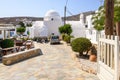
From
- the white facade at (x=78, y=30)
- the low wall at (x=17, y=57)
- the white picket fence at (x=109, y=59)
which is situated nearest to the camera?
the white picket fence at (x=109, y=59)

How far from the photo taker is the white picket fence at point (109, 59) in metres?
7.36

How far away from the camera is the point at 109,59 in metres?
8.48

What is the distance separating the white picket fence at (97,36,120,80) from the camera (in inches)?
290

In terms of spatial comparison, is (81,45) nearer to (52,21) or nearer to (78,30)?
(52,21)

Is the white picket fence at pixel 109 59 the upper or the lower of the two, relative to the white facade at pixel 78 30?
lower

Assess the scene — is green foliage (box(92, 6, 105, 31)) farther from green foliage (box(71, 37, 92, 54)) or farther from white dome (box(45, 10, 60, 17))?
white dome (box(45, 10, 60, 17))

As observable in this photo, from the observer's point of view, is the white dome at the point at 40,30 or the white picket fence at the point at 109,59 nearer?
A: the white picket fence at the point at 109,59

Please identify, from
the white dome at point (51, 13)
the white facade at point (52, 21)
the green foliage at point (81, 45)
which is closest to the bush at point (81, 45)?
the green foliage at point (81, 45)

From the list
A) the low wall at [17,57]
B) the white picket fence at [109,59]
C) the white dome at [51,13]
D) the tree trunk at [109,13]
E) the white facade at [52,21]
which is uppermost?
the white dome at [51,13]

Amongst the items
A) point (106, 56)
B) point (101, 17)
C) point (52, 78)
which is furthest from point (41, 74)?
point (101, 17)

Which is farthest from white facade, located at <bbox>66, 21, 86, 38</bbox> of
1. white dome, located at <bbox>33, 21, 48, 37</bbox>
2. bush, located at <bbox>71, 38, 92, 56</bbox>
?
bush, located at <bbox>71, 38, 92, 56</bbox>

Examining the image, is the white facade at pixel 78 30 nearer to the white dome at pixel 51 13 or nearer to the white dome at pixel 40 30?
the white dome at pixel 51 13

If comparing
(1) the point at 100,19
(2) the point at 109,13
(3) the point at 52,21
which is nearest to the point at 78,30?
(3) the point at 52,21

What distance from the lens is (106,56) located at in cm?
890
